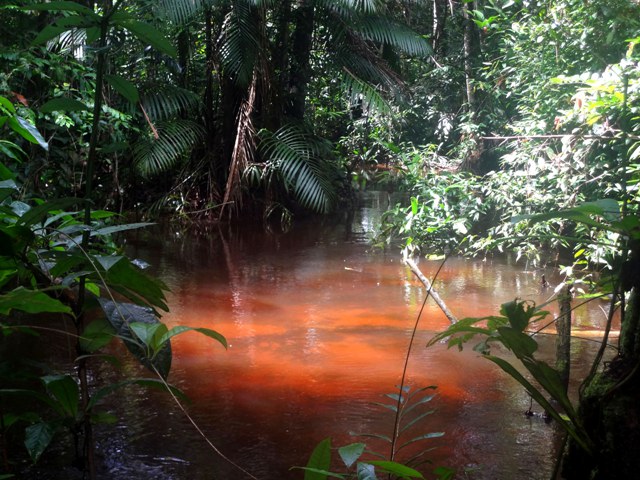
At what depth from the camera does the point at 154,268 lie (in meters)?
5.57

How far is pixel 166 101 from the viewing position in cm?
790

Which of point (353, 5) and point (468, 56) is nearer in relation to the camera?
point (353, 5)

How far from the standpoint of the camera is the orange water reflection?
242 centimetres

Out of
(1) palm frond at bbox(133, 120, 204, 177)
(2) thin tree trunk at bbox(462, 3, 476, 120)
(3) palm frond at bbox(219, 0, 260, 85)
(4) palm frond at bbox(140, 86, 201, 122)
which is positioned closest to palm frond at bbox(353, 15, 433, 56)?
(2) thin tree trunk at bbox(462, 3, 476, 120)

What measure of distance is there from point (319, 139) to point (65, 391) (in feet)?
23.4

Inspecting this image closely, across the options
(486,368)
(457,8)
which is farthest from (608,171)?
(457,8)

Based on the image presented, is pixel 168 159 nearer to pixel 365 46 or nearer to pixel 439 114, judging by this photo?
pixel 365 46

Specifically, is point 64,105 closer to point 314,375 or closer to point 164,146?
point 314,375

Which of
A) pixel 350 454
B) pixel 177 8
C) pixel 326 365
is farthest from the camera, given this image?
pixel 177 8

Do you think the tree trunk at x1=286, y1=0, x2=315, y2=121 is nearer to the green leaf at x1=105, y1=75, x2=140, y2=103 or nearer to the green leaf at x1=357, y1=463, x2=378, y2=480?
the green leaf at x1=105, y1=75, x2=140, y2=103

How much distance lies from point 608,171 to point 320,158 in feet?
14.2

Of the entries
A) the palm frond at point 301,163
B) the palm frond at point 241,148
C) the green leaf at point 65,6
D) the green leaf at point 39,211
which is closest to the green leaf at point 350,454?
the green leaf at point 39,211

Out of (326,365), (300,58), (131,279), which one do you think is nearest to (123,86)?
(131,279)

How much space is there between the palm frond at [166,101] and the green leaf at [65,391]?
6.53 m
